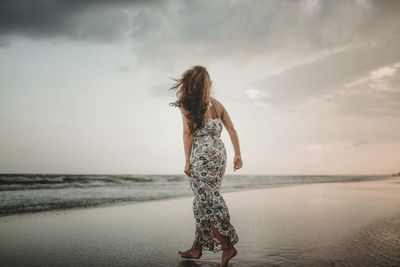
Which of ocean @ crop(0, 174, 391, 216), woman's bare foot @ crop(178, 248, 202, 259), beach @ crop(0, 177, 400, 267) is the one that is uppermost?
woman's bare foot @ crop(178, 248, 202, 259)

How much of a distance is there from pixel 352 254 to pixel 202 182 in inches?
65.5

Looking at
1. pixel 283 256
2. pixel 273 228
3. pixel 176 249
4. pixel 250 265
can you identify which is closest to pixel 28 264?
pixel 176 249

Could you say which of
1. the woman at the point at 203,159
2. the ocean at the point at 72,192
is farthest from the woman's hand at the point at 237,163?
the ocean at the point at 72,192

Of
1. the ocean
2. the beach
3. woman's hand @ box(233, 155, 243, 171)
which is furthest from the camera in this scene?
the ocean

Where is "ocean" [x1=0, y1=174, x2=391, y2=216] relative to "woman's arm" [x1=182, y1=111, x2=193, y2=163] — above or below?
below

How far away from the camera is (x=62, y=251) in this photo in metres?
3.16

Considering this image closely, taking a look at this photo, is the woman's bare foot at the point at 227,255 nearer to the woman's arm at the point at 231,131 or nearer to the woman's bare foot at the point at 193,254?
the woman's bare foot at the point at 193,254

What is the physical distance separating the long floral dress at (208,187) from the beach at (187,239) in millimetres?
235

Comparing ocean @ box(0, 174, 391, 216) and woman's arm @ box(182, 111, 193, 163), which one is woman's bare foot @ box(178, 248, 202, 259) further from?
ocean @ box(0, 174, 391, 216)

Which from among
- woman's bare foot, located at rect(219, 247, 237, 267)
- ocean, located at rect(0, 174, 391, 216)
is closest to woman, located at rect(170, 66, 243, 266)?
woman's bare foot, located at rect(219, 247, 237, 267)

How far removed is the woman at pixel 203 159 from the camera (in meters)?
2.82

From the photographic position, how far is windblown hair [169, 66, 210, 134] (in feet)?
9.40

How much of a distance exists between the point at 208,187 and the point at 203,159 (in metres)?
0.30

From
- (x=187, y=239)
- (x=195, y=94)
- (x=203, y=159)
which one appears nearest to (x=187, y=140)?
(x=203, y=159)
